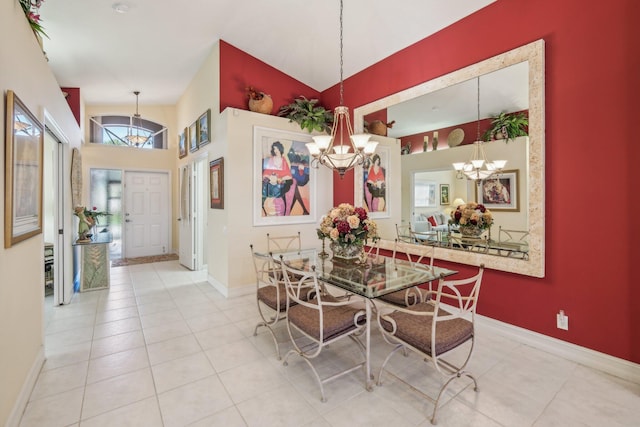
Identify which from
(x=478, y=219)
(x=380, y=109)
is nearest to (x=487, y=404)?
(x=478, y=219)

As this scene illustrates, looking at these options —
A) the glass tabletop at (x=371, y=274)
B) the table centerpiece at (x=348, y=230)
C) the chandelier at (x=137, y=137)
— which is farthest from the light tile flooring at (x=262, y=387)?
the chandelier at (x=137, y=137)

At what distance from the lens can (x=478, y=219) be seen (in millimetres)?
3074

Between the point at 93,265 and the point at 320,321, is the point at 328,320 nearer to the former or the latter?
the point at 320,321

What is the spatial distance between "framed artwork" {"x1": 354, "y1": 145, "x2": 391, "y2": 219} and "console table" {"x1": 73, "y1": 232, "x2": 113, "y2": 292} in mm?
3855

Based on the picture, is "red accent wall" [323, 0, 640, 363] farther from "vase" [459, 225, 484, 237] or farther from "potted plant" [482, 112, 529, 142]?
"vase" [459, 225, 484, 237]

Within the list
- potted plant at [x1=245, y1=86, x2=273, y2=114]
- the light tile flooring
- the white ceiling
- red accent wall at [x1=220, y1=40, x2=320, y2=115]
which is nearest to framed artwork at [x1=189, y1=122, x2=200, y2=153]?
the white ceiling

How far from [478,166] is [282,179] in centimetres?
262

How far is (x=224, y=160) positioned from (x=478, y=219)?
322 centimetres

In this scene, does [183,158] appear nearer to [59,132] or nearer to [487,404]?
[59,132]

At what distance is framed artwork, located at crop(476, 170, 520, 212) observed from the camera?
277cm

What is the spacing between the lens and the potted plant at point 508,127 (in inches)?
106

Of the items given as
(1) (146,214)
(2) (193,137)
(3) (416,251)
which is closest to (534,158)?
(3) (416,251)

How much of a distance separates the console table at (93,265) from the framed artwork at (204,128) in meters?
2.09

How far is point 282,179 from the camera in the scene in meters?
4.47
